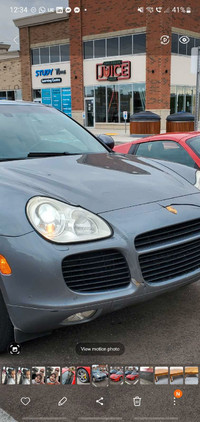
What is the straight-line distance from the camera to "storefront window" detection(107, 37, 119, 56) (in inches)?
1104

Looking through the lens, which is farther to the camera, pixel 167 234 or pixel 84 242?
pixel 167 234

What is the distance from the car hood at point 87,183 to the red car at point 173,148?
2.27 meters

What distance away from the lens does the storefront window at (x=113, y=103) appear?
94.2 feet

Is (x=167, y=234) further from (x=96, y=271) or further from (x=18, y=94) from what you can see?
(x=18, y=94)

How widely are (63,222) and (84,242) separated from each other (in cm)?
17

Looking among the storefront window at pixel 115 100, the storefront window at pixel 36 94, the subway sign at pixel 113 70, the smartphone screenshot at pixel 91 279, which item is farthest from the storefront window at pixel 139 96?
the smartphone screenshot at pixel 91 279

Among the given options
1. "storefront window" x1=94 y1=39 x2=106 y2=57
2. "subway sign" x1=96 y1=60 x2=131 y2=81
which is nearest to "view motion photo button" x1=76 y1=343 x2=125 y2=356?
"subway sign" x1=96 y1=60 x2=131 y2=81

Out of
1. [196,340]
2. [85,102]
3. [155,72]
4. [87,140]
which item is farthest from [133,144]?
[85,102]

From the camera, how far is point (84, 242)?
226 centimetres

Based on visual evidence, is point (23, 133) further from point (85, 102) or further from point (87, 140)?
point (85, 102)

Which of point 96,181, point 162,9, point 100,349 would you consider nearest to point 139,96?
point 162,9

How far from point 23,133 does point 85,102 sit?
2850cm

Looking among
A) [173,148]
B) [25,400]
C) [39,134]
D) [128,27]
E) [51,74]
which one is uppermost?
→ [128,27]

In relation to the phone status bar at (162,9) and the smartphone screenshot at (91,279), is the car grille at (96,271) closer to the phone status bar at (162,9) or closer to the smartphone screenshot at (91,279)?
the smartphone screenshot at (91,279)
